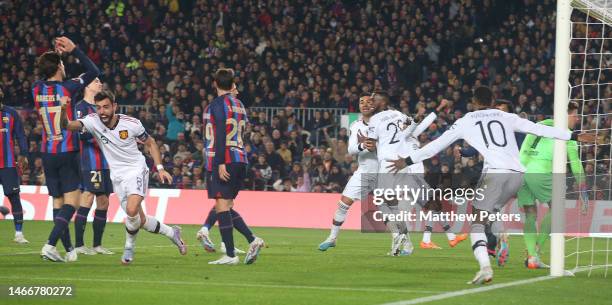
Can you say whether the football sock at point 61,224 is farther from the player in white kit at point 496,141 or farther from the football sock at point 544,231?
the football sock at point 544,231

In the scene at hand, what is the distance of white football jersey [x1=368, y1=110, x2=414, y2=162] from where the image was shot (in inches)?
592

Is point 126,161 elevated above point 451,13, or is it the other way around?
point 451,13

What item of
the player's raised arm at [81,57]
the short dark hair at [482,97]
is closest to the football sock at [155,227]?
the player's raised arm at [81,57]

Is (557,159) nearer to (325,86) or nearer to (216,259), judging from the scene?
(216,259)

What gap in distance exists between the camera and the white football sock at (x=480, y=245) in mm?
10055

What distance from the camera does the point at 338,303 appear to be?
334 inches

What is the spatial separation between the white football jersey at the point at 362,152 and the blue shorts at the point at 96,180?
356 centimetres

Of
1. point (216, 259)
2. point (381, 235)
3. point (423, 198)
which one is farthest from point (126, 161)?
point (381, 235)

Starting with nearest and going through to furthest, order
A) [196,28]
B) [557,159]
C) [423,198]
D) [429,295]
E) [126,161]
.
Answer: [429,295] → [557,159] → [126,161] → [423,198] → [196,28]

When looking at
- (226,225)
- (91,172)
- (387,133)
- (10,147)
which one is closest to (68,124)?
(91,172)

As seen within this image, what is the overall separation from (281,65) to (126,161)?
1603 cm

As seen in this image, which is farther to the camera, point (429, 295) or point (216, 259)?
point (216, 259)

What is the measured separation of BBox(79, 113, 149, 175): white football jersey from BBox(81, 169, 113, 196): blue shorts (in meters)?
0.95

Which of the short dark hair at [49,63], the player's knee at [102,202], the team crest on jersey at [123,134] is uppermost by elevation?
the short dark hair at [49,63]
